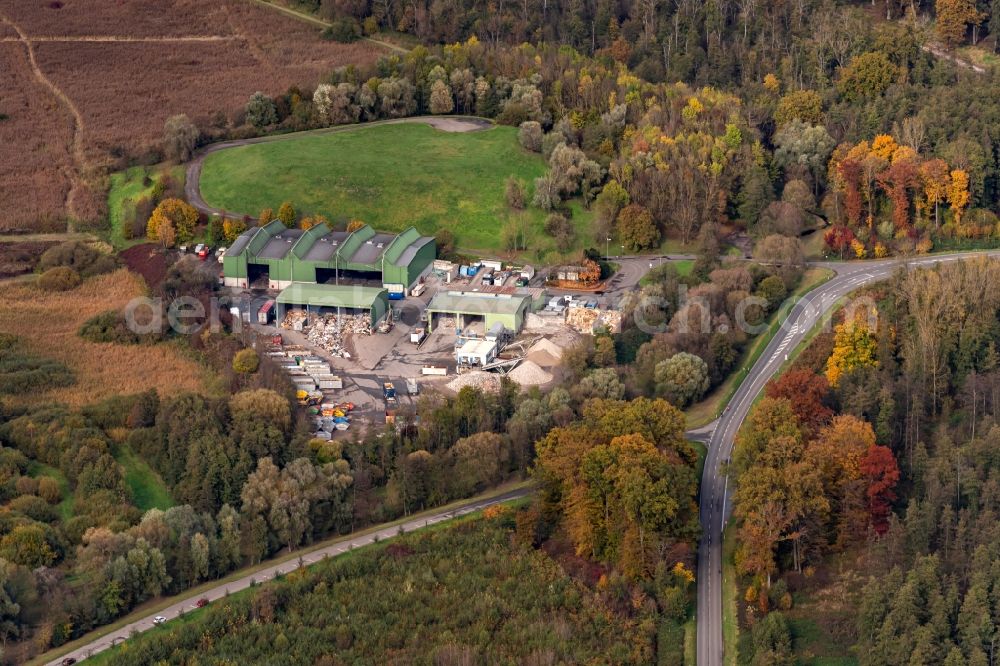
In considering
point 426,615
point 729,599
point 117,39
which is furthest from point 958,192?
point 117,39

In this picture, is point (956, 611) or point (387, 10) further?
point (387, 10)

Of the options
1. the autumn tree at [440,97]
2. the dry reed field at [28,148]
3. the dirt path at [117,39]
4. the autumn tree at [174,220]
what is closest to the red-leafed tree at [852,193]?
the autumn tree at [440,97]

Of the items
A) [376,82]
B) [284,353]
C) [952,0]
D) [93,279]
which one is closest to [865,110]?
[952,0]

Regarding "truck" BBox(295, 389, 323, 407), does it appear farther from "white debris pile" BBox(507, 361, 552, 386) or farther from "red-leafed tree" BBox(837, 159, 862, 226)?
"red-leafed tree" BBox(837, 159, 862, 226)

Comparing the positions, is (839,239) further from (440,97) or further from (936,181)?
(440,97)

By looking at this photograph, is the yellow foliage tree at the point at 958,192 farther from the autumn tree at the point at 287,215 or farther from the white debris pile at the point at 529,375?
the autumn tree at the point at 287,215

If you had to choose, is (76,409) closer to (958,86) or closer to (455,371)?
(455,371)

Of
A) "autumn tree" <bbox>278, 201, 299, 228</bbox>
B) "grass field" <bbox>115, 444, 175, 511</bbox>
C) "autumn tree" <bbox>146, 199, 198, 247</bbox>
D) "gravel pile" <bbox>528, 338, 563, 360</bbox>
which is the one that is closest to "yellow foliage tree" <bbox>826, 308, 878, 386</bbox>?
"gravel pile" <bbox>528, 338, 563, 360</bbox>
